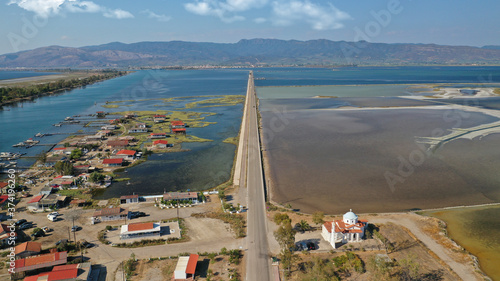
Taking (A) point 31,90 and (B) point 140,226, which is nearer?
(B) point 140,226

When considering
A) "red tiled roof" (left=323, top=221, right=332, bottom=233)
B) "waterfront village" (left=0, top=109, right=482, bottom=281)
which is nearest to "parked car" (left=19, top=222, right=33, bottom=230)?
"waterfront village" (left=0, top=109, right=482, bottom=281)

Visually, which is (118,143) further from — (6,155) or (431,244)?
(431,244)

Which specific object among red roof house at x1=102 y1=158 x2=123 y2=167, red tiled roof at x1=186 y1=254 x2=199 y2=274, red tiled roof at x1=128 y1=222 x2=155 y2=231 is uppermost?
red roof house at x1=102 y1=158 x2=123 y2=167

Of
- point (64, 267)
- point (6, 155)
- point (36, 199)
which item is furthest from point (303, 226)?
point (6, 155)

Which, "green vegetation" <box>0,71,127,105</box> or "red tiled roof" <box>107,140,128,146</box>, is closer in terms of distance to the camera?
"red tiled roof" <box>107,140,128,146</box>

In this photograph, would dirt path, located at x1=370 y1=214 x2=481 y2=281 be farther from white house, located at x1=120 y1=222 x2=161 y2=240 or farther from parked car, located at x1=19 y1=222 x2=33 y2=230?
parked car, located at x1=19 y1=222 x2=33 y2=230

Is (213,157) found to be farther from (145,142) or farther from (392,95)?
(392,95)
